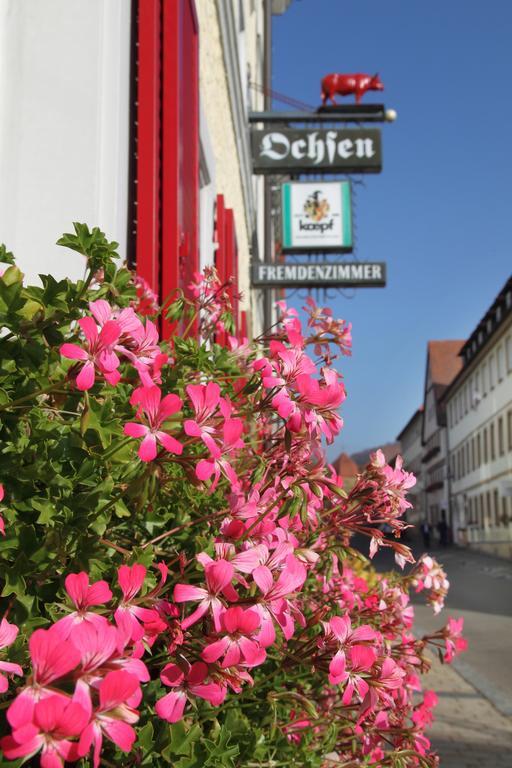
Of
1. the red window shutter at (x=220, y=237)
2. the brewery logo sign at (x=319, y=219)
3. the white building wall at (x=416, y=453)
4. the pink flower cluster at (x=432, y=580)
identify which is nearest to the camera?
the pink flower cluster at (x=432, y=580)

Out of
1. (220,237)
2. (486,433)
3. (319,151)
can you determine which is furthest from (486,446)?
(220,237)

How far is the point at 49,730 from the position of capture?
74 centimetres

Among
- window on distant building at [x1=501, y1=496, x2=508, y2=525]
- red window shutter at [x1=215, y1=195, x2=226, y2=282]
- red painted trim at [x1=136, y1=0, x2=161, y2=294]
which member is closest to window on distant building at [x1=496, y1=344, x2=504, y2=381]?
window on distant building at [x1=501, y1=496, x2=508, y2=525]

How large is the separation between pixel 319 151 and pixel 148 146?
656 cm

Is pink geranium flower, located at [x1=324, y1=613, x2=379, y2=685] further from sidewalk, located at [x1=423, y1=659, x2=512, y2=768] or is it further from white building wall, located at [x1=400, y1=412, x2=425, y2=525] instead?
white building wall, located at [x1=400, y1=412, x2=425, y2=525]

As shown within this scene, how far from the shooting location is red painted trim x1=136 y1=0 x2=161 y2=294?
3.08 meters

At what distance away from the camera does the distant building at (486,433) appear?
134 ft

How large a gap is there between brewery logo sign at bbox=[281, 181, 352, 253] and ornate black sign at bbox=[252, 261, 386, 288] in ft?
1.22

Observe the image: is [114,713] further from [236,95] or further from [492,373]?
[492,373]

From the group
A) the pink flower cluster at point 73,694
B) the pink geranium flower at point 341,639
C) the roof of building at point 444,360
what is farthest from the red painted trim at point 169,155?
the roof of building at point 444,360

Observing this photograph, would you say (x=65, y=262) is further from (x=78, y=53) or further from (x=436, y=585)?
(x=436, y=585)

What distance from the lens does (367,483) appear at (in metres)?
1.65

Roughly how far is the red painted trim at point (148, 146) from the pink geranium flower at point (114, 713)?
2.34m

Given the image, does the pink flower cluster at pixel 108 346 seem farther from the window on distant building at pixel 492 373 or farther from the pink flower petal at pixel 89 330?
the window on distant building at pixel 492 373
